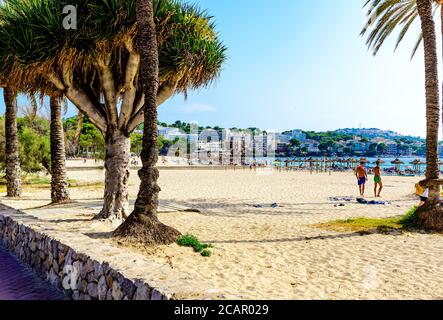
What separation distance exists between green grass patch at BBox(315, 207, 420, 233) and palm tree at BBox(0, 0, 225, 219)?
551cm

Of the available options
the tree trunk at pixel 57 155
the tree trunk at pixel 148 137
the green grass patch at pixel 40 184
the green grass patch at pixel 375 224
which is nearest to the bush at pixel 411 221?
the green grass patch at pixel 375 224

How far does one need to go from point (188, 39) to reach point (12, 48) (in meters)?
4.12

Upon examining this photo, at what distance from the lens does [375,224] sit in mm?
10992

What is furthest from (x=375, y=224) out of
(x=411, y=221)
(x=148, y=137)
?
(x=148, y=137)

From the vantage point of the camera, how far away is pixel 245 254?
7586mm

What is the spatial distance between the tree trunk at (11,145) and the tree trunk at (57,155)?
312cm

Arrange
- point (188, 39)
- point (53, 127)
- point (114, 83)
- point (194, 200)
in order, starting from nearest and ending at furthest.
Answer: point (188, 39)
point (114, 83)
point (53, 127)
point (194, 200)

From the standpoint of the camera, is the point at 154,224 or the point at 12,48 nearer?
the point at 154,224

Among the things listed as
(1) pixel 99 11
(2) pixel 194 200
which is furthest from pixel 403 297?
(2) pixel 194 200

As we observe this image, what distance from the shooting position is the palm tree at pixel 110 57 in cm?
864

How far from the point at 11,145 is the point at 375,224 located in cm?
1489

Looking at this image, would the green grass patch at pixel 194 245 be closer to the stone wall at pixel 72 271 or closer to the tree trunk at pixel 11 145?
the stone wall at pixel 72 271

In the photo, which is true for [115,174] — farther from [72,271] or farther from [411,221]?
[411,221]

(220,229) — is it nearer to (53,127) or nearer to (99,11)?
(99,11)
